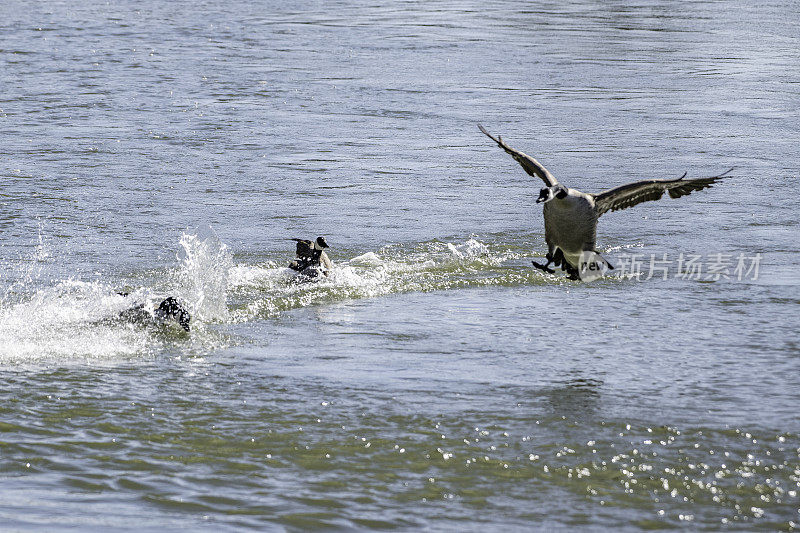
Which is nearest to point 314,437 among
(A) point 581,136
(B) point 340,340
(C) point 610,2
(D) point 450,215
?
(B) point 340,340

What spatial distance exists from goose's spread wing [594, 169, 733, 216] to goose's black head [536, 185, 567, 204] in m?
0.27

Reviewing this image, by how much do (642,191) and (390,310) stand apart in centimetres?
233

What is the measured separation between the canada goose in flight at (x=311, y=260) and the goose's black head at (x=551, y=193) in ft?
8.26

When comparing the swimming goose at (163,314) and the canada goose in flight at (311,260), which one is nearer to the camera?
the swimming goose at (163,314)

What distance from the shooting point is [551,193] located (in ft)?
27.9

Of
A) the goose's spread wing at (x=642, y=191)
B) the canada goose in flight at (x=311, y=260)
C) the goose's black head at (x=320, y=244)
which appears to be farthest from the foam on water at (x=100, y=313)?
the goose's spread wing at (x=642, y=191)

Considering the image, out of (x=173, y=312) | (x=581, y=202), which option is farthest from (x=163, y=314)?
(x=581, y=202)

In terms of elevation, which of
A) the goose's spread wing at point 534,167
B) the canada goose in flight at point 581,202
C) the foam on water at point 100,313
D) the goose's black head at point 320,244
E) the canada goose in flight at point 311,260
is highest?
the goose's spread wing at point 534,167

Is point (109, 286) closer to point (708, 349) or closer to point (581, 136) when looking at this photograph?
point (708, 349)

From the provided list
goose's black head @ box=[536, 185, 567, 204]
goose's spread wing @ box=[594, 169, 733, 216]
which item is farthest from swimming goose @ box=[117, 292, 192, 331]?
goose's spread wing @ box=[594, 169, 733, 216]

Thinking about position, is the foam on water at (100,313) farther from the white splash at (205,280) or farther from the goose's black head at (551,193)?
the goose's black head at (551,193)

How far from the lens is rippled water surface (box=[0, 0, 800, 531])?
652cm

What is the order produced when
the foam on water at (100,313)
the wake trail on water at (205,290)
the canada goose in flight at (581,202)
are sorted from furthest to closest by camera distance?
the wake trail on water at (205,290) → the foam on water at (100,313) → the canada goose in flight at (581,202)

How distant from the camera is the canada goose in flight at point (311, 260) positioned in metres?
10.6
